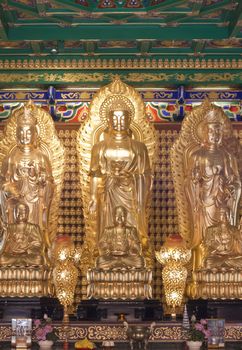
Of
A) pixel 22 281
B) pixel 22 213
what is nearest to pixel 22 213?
pixel 22 213

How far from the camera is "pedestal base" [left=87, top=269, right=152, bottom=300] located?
9.87 metres

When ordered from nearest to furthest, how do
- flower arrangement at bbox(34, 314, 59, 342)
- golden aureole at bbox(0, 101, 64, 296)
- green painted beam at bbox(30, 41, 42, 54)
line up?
flower arrangement at bbox(34, 314, 59, 342) → golden aureole at bbox(0, 101, 64, 296) → green painted beam at bbox(30, 41, 42, 54)

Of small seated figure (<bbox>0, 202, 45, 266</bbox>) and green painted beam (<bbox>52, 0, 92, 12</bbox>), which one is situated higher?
green painted beam (<bbox>52, 0, 92, 12</bbox>)

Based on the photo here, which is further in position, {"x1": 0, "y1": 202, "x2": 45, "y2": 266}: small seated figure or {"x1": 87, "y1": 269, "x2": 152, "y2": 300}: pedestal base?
{"x1": 0, "y1": 202, "x2": 45, "y2": 266}: small seated figure

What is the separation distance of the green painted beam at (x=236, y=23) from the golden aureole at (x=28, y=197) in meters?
2.60

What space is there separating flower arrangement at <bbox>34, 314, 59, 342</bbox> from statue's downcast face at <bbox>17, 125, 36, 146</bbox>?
2.92 metres

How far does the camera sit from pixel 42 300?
32.3 ft

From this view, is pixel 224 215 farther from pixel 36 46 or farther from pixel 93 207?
pixel 36 46

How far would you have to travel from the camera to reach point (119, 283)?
9.91 meters

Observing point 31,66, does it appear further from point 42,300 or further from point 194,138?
point 42,300

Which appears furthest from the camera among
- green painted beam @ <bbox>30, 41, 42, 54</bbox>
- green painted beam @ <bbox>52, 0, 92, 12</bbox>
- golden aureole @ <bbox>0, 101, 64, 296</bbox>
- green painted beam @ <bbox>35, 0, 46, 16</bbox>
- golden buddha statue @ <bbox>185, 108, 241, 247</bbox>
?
green painted beam @ <bbox>30, 41, 42, 54</bbox>

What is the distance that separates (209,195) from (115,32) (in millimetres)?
2379

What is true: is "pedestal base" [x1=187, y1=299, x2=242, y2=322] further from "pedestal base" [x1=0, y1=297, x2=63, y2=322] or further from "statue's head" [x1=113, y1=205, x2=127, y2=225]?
"pedestal base" [x1=0, y1=297, x2=63, y2=322]

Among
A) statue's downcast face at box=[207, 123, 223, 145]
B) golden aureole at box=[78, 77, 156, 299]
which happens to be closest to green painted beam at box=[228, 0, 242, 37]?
statue's downcast face at box=[207, 123, 223, 145]
